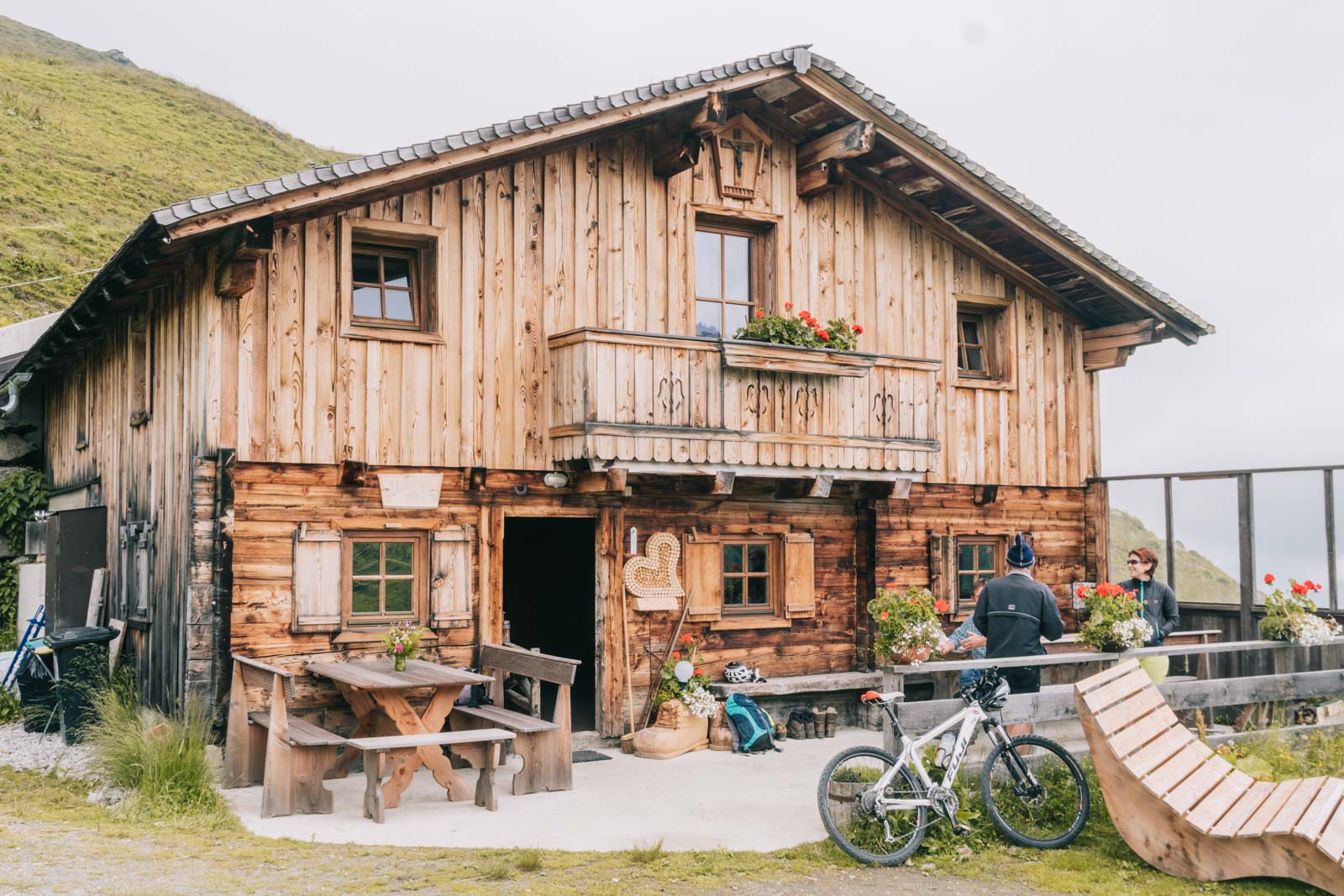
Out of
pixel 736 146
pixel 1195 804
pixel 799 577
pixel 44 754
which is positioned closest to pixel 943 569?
pixel 799 577

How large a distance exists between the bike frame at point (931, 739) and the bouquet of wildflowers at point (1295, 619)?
3.90 m

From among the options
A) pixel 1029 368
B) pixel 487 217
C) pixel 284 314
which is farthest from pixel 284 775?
pixel 1029 368

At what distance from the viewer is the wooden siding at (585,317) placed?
35.8 feet

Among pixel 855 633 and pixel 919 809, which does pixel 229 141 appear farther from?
pixel 919 809

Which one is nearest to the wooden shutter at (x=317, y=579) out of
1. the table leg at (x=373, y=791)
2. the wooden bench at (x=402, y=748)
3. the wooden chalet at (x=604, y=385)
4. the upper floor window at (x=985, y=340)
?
the wooden chalet at (x=604, y=385)

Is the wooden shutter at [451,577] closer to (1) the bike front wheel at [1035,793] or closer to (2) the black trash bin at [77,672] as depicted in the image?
(2) the black trash bin at [77,672]

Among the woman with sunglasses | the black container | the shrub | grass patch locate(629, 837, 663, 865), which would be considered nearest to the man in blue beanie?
the woman with sunglasses

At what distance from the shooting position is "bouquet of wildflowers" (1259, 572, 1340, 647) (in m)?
10.7

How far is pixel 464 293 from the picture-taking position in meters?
11.7

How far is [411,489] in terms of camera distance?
11.3 m

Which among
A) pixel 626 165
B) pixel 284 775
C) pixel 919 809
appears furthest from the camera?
pixel 626 165

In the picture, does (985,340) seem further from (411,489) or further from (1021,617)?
(411,489)

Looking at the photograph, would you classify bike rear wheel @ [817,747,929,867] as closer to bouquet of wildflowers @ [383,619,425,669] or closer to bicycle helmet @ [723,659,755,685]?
bouquet of wildflowers @ [383,619,425,669]

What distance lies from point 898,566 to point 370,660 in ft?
19.9
